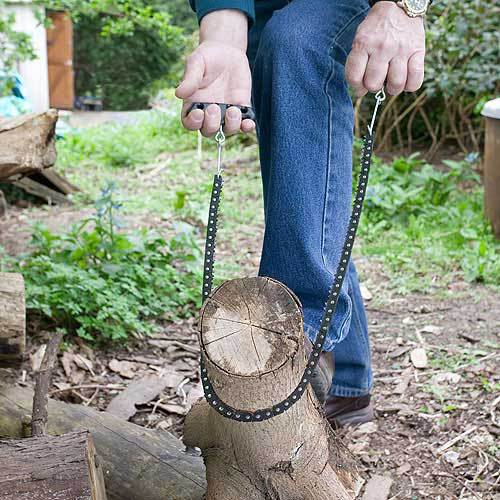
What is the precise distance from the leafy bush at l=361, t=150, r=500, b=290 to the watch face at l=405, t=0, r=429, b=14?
2.37 m

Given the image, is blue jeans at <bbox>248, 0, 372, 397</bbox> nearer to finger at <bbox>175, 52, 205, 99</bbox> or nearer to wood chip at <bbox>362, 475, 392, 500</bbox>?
finger at <bbox>175, 52, 205, 99</bbox>

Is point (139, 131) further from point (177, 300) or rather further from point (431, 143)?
point (177, 300)

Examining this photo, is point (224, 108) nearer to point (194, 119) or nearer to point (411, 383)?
point (194, 119)

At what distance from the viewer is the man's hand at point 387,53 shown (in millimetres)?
1550

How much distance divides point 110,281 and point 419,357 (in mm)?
1275

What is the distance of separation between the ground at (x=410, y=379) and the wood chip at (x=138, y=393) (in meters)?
0.02

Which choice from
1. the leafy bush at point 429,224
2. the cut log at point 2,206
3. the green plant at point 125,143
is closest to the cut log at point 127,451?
the leafy bush at point 429,224

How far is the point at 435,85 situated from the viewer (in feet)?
19.9

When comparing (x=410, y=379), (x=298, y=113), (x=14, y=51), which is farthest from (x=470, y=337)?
(x=14, y=51)

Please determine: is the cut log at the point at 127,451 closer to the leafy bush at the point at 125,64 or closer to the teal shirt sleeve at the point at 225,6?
the teal shirt sleeve at the point at 225,6

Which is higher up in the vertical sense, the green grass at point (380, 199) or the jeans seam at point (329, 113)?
the jeans seam at point (329, 113)

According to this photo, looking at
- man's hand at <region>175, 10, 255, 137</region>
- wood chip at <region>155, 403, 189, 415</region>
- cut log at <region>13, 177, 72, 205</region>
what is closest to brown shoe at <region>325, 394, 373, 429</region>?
wood chip at <region>155, 403, 189, 415</region>

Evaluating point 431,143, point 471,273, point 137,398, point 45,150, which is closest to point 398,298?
point 471,273

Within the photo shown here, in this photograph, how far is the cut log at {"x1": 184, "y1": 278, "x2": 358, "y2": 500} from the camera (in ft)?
4.88
